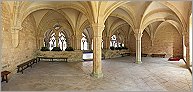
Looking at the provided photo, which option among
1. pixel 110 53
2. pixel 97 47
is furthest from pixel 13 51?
pixel 110 53

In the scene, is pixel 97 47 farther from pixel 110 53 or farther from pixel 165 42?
pixel 165 42

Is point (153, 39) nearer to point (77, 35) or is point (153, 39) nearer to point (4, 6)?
point (77, 35)

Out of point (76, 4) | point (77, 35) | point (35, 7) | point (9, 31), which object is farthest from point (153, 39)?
point (9, 31)

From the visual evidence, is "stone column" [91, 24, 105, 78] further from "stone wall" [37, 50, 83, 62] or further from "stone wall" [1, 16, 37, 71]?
"stone wall" [37, 50, 83, 62]

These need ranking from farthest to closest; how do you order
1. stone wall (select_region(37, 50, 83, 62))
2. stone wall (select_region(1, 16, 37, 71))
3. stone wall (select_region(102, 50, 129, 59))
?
1. stone wall (select_region(102, 50, 129, 59))
2. stone wall (select_region(37, 50, 83, 62))
3. stone wall (select_region(1, 16, 37, 71))

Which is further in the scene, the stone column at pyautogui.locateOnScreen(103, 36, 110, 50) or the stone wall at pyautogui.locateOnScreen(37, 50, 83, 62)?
the stone column at pyautogui.locateOnScreen(103, 36, 110, 50)

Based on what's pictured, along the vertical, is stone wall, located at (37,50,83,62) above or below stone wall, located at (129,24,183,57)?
below

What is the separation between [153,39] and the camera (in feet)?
52.7

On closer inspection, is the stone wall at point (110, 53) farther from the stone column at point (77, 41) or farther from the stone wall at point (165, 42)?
the stone wall at point (165, 42)

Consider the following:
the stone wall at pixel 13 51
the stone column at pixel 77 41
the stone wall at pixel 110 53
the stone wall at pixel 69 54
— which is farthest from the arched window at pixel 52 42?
the stone wall at pixel 13 51

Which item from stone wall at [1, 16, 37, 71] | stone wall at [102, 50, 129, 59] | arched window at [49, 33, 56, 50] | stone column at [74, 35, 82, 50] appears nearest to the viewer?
stone wall at [1, 16, 37, 71]

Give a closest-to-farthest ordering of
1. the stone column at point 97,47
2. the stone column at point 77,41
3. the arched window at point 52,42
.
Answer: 1. the stone column at point 97,47
2. the stone column at point 77,41
3. the arched window at point 52,42

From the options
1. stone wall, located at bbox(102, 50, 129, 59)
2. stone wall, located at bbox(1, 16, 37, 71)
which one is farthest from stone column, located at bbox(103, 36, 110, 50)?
stone wall, located at bbox(1, 16, 37, 71)

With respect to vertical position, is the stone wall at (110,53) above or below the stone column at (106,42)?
below
